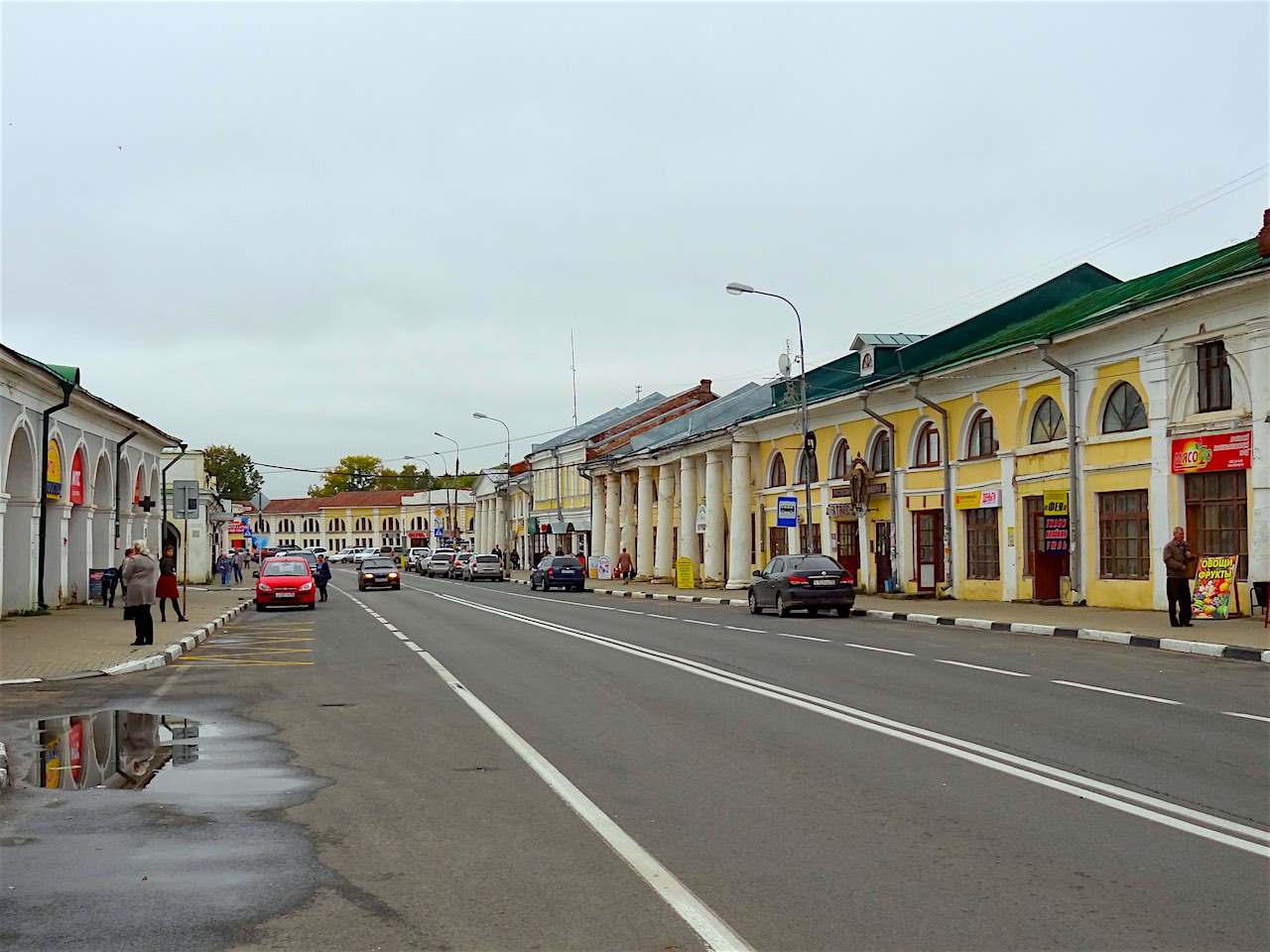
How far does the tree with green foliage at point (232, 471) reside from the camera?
134 metres

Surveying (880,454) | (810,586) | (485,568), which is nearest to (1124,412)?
(810,586)

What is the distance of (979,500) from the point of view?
3353cm

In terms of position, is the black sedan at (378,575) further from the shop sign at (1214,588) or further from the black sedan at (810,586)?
the shop sign at (1214,588)

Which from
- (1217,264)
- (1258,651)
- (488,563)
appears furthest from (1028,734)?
(488,563)

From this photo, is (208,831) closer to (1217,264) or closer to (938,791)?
(938,791)

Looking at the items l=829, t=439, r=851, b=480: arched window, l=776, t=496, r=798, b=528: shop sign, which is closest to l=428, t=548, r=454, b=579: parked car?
l=829, t=439, r=851, b=480: arched window

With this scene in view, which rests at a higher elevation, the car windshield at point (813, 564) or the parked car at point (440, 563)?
the car windshield at point (813, 564)

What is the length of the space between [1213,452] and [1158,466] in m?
1.66

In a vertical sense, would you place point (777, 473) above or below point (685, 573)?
above

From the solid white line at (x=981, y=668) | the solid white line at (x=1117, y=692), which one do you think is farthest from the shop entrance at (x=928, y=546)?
the solid white line at (x=1117, y=692)

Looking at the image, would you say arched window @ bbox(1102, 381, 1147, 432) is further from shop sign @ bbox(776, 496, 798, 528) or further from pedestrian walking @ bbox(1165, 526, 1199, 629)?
shop sign @ bbox(776, 496, 798, 528)

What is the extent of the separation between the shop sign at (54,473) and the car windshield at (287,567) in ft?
21.8

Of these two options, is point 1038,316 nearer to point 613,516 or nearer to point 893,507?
point 893,507

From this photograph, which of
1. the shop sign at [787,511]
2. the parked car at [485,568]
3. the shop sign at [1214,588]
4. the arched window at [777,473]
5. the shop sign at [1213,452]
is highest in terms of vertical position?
the arched window at [777,473]
